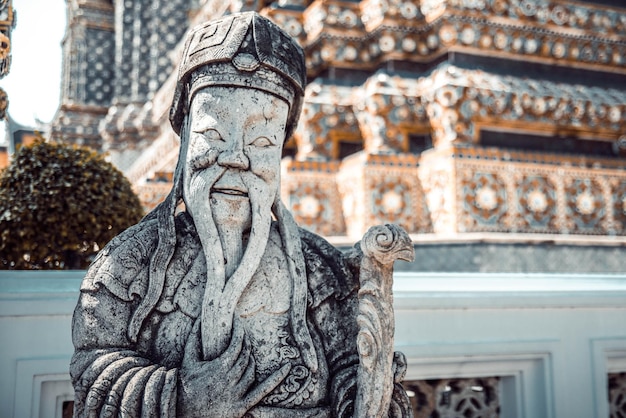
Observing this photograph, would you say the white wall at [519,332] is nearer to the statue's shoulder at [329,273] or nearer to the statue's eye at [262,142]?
the statue's shoulder at [329,273]

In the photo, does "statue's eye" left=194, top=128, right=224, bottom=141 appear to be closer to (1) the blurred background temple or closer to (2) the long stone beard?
(2) the long stone beard

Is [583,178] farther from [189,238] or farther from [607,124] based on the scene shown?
[189,238]

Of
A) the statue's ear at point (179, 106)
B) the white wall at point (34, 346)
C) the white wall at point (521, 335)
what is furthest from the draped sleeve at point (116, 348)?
the white wall at point (521, 335)

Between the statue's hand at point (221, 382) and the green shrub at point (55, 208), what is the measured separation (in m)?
1.73

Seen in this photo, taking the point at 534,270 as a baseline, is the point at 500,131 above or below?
above

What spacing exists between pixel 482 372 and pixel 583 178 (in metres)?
2.35

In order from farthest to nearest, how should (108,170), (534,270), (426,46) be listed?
(426,46), (534,270), (108,170)

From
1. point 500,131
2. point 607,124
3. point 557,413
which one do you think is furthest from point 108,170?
point 607,124

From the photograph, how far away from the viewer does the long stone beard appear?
5.11 ft

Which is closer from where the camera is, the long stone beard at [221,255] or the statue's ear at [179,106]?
the long stone beard at [221,255]

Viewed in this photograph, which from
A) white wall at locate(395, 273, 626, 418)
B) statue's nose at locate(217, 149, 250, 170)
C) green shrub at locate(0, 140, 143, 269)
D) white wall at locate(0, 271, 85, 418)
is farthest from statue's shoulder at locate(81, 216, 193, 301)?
green shrub at locate(0, 140, 143, 269)

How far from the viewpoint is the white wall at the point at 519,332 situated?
255 cm

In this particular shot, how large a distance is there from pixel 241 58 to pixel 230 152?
249mm

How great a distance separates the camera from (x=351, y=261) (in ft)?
5.74
